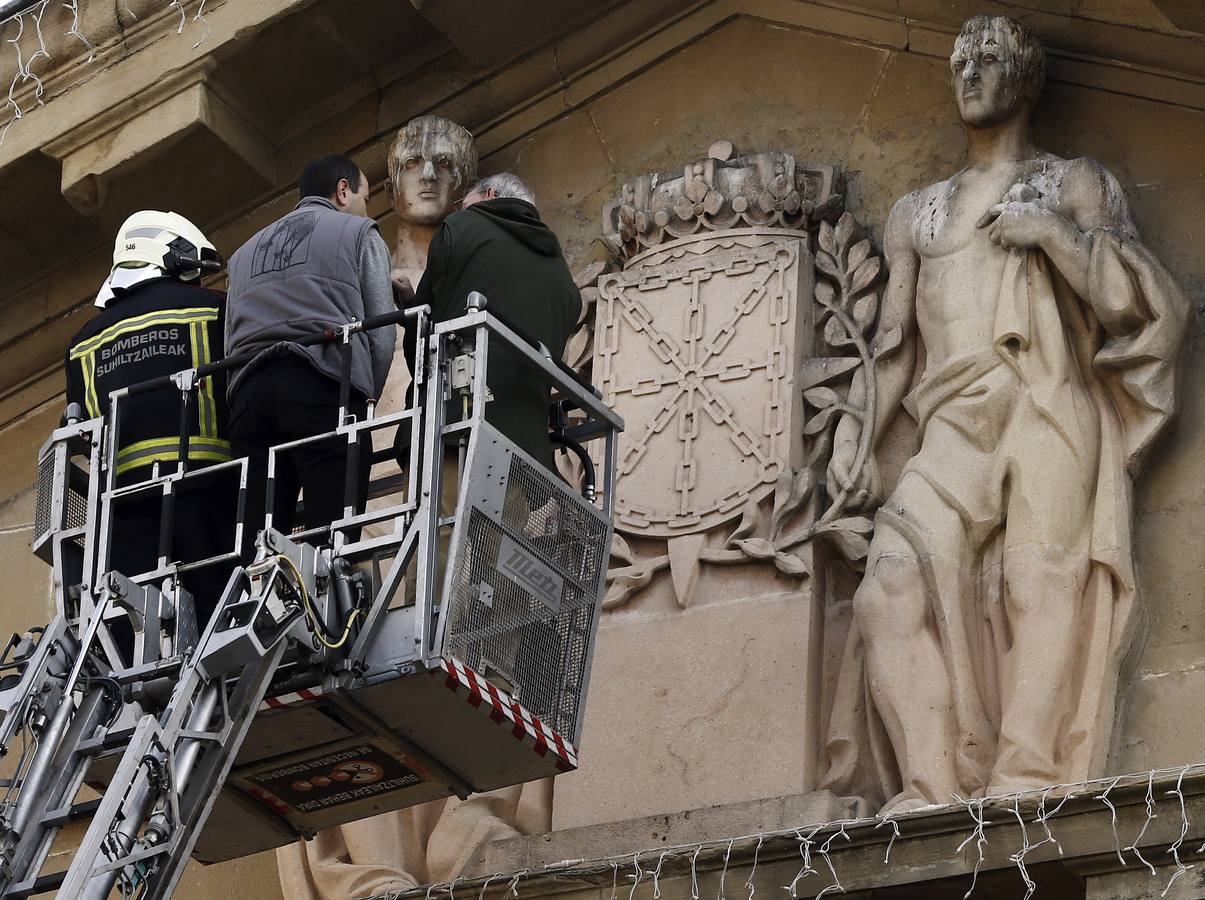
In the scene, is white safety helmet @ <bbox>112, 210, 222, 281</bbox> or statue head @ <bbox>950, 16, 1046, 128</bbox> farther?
statue head @ <bbox>950, 16, 1046, 128</bbox>

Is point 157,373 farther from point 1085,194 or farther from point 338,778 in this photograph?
point 1085,194

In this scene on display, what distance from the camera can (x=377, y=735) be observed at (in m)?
9.39

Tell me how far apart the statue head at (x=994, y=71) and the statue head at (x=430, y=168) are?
1662 mm

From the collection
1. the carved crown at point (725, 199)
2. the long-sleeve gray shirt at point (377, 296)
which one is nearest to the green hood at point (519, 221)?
the long-sleeve gray shirt at point (377, 296)

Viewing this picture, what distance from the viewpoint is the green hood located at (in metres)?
10.0

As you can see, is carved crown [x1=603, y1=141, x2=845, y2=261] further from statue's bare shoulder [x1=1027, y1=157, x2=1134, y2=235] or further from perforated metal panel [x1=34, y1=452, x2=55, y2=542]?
perforated metal panel [x1=34, y1=452, x2=55, y2=542]

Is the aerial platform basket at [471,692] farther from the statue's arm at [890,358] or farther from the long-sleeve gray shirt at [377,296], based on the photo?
the statue's arm at [890,358]

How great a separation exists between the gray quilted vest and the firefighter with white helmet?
0.68 ft

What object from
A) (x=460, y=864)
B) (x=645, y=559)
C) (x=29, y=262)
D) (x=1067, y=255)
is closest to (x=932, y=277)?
(x=1067, y=255)

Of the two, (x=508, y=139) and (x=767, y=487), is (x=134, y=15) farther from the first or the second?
(x=767, y=487)

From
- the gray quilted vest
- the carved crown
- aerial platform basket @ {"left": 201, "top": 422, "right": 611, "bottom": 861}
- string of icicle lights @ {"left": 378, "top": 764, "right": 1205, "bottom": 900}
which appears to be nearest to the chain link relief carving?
the carved crown

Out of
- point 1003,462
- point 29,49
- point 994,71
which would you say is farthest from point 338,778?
point 29,49

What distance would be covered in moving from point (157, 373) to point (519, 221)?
1022 mm

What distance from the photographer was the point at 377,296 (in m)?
9.84
